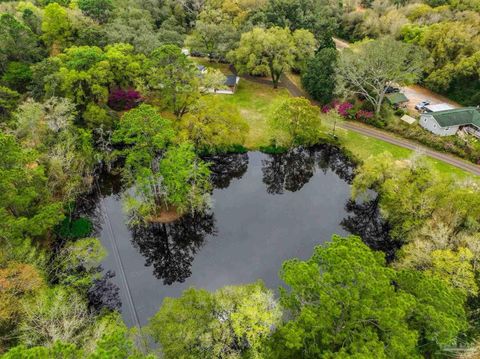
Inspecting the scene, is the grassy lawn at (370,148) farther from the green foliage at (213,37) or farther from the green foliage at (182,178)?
the green foliage at (213,37)

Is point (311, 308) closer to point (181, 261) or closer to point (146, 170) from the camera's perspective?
point (181, 261)

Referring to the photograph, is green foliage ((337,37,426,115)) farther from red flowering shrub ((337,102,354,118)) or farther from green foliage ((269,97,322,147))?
green foliage ((269,97,322,147))

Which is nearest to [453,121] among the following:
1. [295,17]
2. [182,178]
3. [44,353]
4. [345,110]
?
[345,110]

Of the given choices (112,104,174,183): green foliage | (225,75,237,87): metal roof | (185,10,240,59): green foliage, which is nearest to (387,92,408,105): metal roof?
(225,75,237,87): metal roof

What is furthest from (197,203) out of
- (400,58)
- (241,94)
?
(400,58)

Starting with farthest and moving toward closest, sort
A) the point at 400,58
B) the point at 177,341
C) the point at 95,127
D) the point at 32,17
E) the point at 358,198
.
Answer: the point at 32,17, the point at 400,58, the point at 95,127, the point at 358,198, the point at 177,341

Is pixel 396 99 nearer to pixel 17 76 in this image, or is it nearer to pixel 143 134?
pixel 143 134
